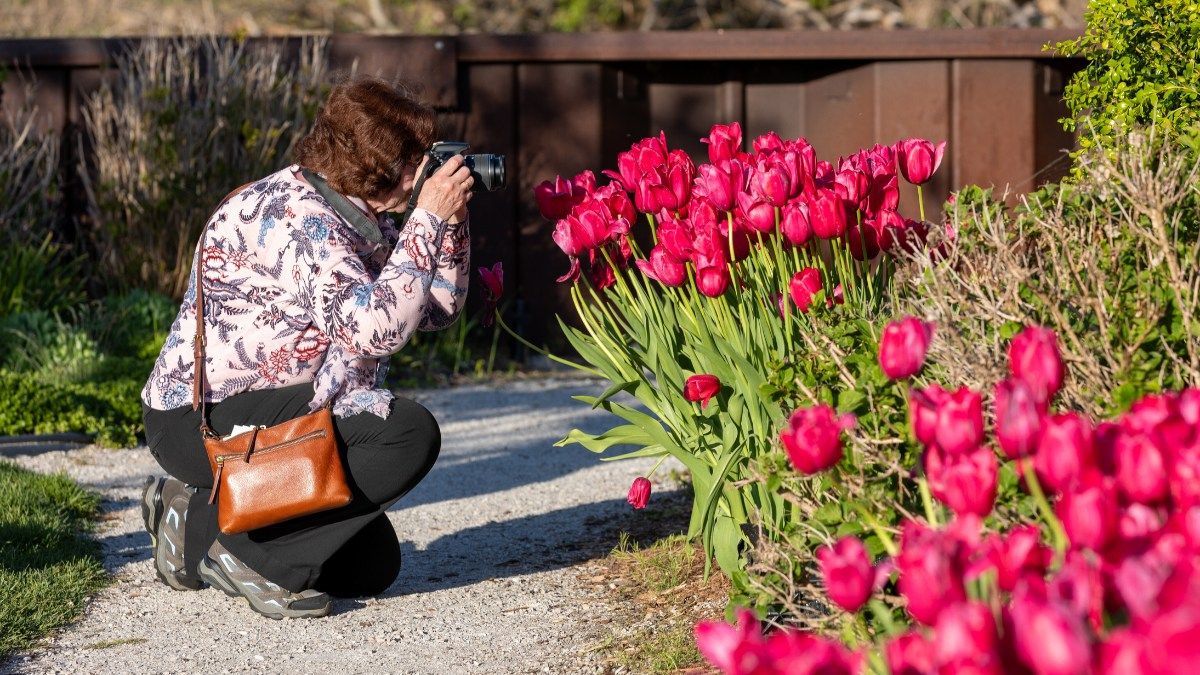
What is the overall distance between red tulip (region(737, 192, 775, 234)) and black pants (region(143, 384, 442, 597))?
1.06 m

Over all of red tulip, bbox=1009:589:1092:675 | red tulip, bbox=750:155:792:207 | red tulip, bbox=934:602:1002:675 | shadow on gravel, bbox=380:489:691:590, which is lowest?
shadow on gravel, bbox=380:489:691:590

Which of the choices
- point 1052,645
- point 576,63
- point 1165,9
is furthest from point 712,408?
point 576,63

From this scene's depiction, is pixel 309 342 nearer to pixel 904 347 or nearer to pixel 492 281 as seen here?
pixel 492 281

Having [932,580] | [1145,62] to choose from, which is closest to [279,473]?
[932,580]

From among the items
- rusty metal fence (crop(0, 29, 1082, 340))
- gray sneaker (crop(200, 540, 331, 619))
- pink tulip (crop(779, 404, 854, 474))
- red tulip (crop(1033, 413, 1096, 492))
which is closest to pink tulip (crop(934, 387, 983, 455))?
red tulip (crop(1033, 413, 1096, 492))

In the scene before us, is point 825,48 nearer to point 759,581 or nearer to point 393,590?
point 393,590

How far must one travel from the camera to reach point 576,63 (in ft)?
25.1

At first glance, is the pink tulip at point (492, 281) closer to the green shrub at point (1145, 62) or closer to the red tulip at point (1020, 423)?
the green shrub at point (1145, 62)

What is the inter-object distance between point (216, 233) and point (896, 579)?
198 cm

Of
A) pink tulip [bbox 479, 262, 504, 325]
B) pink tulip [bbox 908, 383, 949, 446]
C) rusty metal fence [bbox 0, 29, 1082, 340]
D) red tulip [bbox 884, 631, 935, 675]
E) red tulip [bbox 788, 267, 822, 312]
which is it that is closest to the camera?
red tulip [bbox 884, 631, 935, 675]

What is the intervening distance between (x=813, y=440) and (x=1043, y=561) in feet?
1.34

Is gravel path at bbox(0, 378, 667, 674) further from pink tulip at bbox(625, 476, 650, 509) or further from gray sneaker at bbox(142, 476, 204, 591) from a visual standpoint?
pink tulip at bbox(625, 476, 650, 509)

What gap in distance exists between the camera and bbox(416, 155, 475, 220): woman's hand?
3.29 meters

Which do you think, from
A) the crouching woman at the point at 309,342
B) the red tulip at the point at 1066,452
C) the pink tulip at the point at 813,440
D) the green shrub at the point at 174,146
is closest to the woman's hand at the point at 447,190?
the crouching woman at the point at 309,342
